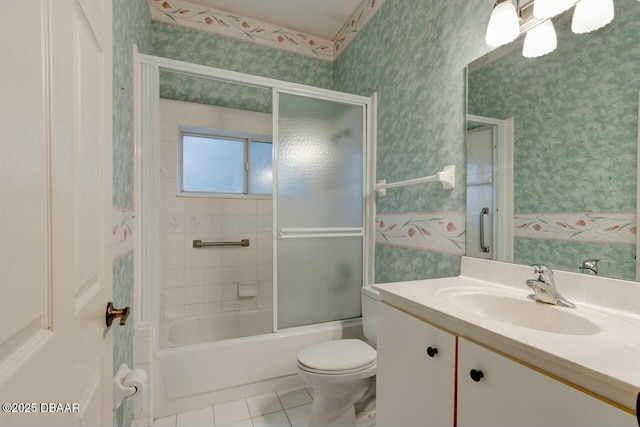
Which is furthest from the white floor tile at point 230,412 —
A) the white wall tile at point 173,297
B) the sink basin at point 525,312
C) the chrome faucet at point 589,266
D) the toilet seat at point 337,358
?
the chrome faucet at point 589,266

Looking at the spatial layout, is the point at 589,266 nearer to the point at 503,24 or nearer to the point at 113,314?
the point at 503,24

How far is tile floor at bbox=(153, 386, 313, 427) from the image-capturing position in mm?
1518

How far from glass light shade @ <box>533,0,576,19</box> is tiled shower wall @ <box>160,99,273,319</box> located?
2.05 metres

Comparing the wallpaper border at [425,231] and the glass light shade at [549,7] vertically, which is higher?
the glass light shade at [549,7]

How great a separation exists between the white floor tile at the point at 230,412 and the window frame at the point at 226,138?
1.58 metres

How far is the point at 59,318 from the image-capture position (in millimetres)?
439

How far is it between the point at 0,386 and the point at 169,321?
231cm

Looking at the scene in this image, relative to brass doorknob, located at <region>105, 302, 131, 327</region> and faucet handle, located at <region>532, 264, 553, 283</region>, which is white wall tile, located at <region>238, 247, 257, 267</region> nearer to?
brass doorknob, located at <region>105, 302, 131, 327</region>

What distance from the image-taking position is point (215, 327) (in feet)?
8.02

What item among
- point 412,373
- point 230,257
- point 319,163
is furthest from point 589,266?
point 230,257

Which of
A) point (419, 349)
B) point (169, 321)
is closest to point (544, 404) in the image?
point (419, 349)

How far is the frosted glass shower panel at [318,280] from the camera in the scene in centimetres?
185

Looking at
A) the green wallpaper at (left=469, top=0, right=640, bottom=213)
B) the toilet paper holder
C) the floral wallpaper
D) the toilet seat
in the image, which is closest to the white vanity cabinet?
the toilet seat

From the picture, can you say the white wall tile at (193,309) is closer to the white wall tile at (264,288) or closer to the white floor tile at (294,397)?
the white wall tile at (264,288)
